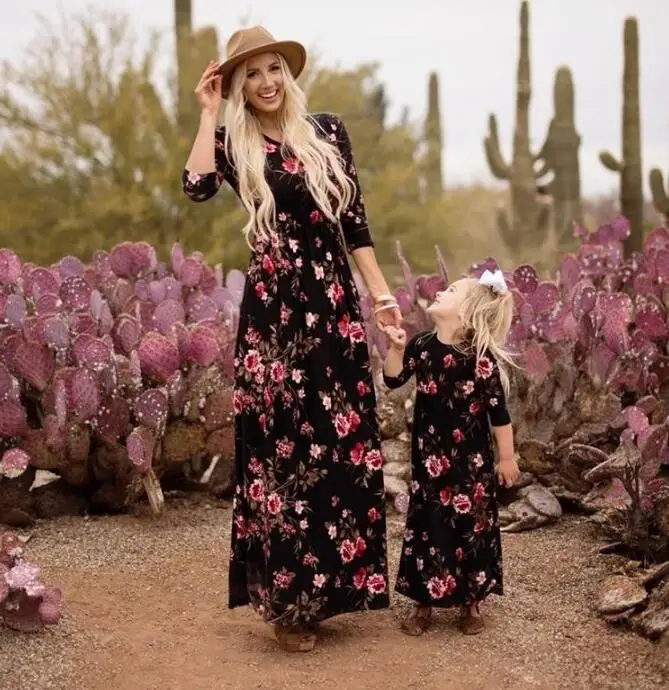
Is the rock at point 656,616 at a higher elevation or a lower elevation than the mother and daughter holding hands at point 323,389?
lower

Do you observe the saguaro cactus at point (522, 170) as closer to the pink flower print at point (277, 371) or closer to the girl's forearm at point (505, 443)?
the girl's forearm at point (505, 443)

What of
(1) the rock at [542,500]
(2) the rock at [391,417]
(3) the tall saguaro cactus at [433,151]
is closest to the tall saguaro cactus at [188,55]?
(3) the tall saguaro cactus at [433,151]

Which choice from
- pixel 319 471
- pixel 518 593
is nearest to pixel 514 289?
pixel 518 593

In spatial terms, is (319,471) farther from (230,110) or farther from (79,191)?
(79,191)

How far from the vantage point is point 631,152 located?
12539 millimetres

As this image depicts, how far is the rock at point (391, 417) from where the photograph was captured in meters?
5.77

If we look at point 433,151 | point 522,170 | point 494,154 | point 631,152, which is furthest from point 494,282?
point 433,151

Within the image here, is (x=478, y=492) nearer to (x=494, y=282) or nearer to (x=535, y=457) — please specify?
(x=494, y=282)

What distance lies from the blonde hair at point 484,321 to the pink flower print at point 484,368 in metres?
0.01

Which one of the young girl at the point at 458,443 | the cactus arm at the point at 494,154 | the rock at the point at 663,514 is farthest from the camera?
the cactus arm at the point at 494,154

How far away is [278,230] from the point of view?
3828 mm

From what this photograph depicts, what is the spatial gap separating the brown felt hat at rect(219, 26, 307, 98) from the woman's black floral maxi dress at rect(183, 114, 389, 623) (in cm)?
20

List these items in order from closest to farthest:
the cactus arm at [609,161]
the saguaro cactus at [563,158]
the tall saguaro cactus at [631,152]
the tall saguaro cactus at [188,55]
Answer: the tall saguaro cactus at [631,152]
the cactus arm at [609,161]
the tall saguaro cactus at [188,55]
the saguaro cactus at [563,158]

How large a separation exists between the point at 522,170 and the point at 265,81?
533 inches
